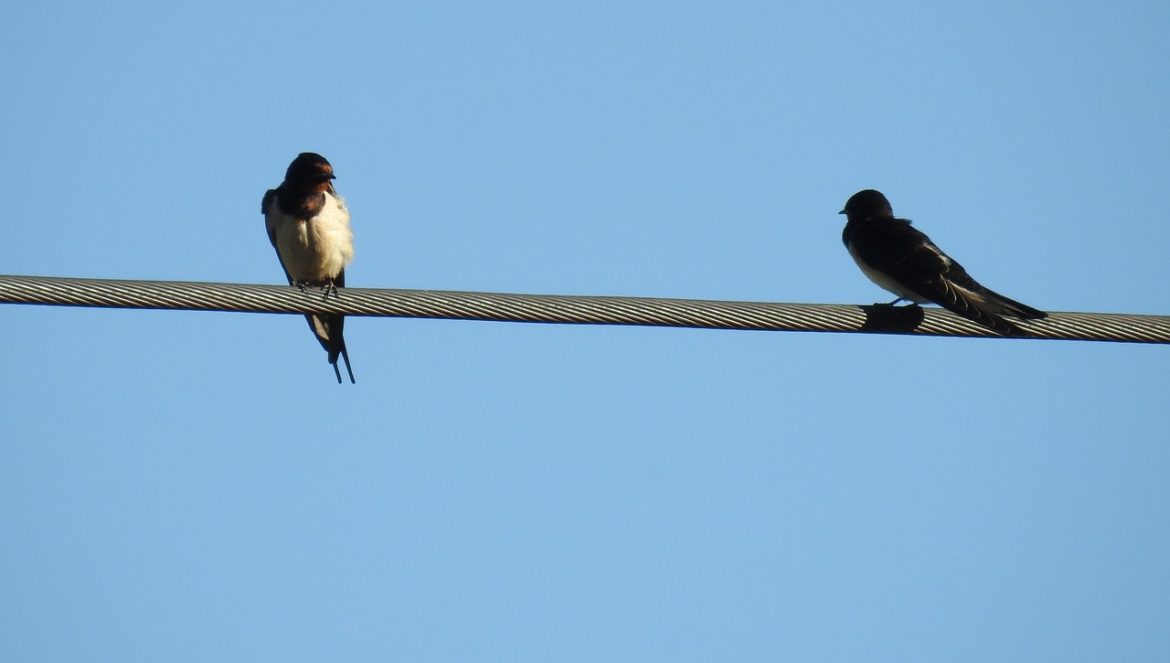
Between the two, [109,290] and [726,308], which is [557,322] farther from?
[109,290]

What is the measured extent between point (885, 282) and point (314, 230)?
3.26 meters

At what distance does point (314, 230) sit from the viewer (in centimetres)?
816

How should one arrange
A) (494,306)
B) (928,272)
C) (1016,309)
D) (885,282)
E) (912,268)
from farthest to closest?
(885,282) < (912,268) < (928,272) < (1016,309) < (494,306)

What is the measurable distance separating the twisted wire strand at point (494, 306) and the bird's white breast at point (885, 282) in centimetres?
172

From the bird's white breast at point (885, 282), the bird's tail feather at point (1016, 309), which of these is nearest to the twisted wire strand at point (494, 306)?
the bird's tail feather at point (1016, 309)

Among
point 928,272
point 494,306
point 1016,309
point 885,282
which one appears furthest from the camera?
point 885,282

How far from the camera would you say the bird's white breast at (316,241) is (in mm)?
8180

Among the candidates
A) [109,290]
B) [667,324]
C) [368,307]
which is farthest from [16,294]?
[667,324]

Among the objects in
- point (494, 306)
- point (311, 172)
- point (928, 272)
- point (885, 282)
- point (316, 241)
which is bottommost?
point (494, 306)

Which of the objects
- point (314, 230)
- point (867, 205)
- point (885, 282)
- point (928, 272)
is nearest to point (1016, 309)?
point (928, 272)

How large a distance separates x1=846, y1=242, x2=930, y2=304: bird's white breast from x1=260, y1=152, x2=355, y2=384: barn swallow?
291 centimetres

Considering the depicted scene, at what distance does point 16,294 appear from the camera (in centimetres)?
479

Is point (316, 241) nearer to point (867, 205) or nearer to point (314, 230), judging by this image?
point (314, 230)

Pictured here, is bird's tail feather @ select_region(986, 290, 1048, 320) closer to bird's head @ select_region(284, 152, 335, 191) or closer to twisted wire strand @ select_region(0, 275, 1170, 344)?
twisted wire strand @ select_region(0, 275, 1170, 344)
